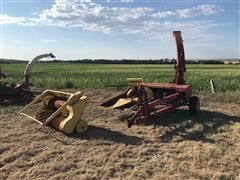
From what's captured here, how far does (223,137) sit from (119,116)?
3224mm

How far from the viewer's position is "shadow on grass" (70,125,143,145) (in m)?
7.23

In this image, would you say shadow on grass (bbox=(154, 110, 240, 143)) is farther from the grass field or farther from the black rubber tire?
the black rubber tire

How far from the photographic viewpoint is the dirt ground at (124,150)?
5.47 m

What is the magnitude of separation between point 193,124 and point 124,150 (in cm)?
289

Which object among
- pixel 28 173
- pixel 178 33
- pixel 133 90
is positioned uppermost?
pixel 178 33

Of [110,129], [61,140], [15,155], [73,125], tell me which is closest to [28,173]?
[15,155]

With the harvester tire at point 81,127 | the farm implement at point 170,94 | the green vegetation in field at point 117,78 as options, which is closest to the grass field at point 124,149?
the harvester tire at point 81,127

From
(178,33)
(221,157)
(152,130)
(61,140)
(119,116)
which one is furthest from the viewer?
(178,33)

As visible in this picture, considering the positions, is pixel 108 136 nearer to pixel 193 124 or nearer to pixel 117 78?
pixel 193 124

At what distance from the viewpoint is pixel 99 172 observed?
5.47m

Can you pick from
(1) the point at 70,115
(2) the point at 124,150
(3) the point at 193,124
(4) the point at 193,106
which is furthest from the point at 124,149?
(4) the point at 193,106

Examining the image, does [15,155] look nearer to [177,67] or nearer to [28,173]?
[28,173]

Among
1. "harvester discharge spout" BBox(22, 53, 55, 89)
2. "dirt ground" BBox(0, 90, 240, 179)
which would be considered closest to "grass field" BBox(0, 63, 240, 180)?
"dirt ground" BBox(0, 90, 240, 179)

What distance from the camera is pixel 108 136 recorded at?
25.1 ft
